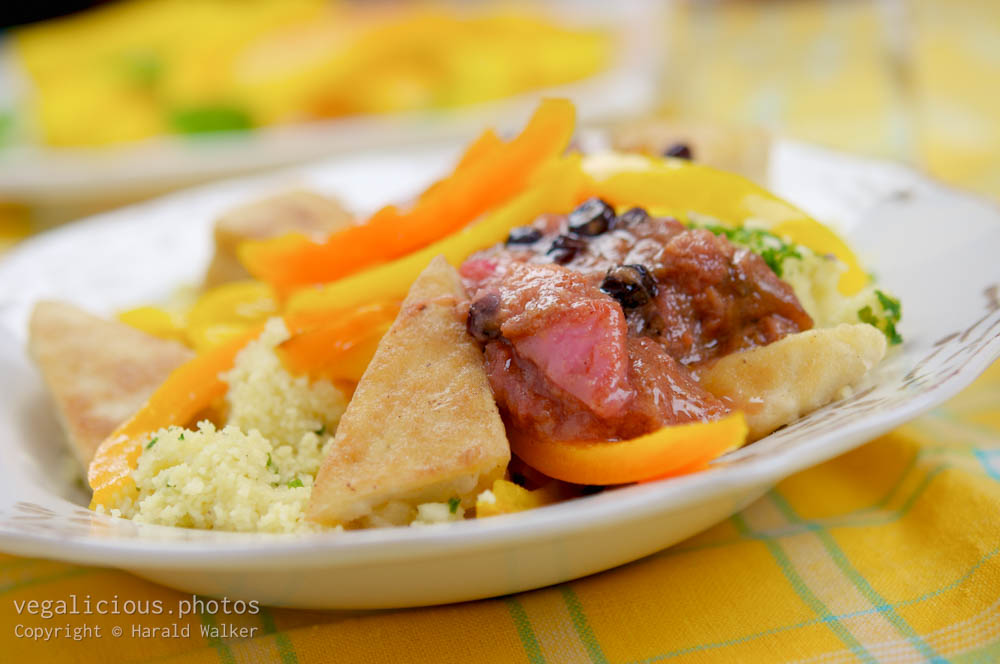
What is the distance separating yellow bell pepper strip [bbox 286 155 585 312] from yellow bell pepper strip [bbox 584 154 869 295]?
0.11 meters

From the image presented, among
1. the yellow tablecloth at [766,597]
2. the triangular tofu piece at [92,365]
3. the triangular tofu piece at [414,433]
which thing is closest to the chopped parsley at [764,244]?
the yellow tablecloth at [766,597]

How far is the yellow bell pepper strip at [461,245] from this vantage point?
Answer: 2.77 metres

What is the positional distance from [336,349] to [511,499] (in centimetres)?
75

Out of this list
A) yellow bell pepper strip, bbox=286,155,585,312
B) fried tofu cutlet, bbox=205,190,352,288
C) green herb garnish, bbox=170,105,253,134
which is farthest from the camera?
green herb garnish, bbox=170,105,253,134

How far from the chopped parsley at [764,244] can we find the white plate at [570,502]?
367 mm

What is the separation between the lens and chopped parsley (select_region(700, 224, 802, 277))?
254 cm

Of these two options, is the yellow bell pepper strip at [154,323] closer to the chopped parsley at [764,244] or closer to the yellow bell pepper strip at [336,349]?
the yellow bell pepper strip at [336,349]

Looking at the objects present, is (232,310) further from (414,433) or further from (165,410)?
(414,433)

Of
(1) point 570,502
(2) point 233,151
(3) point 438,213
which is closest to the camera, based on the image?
(1) point 570,502

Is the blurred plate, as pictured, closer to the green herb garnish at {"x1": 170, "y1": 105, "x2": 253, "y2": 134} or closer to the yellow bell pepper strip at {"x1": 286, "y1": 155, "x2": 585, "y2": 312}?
the green herb garnish at {"x1": 170, "y1": 105, "x2": 253, "y2": 134}

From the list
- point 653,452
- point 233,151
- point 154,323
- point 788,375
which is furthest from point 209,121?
point 653,452

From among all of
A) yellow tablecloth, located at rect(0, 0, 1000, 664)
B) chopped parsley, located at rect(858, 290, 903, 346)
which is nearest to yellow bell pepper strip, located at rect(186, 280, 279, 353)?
yellow tablecloth, located at rect(0, 0, 1000, 664)

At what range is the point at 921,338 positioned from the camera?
2561 millimetres

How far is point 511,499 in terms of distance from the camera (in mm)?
2004
